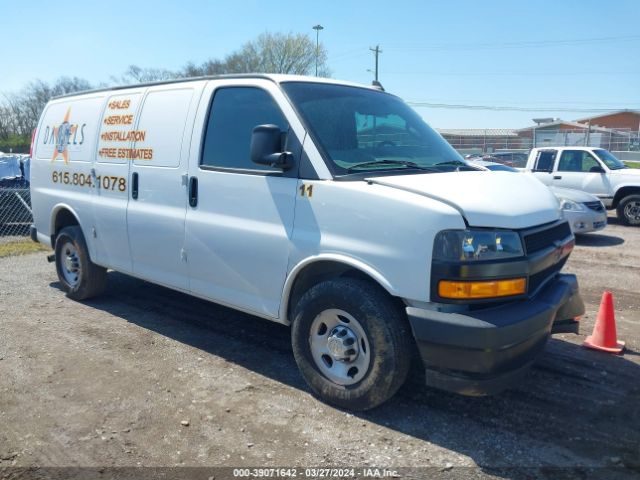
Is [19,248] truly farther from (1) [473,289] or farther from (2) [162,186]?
(1) [473,289]

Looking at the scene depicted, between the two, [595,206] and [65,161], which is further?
[595,206]

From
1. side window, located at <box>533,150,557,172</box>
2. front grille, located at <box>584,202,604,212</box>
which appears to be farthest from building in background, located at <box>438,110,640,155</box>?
front grille, located at <box>584,202,604,212</box>

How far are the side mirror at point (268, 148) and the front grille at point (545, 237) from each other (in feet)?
5.33

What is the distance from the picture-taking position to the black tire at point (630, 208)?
41.0 ft

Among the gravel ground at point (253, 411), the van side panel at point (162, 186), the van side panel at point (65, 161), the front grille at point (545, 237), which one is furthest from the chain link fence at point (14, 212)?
the front grille at point (545, 237)

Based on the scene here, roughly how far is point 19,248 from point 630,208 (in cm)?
1260

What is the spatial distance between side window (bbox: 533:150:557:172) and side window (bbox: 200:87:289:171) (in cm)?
1114

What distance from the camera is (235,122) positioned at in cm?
432

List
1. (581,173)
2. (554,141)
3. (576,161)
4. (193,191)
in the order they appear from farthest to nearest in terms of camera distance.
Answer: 1. (554,141)
2. (576,161)
3. (581,173)
4. (193,191)

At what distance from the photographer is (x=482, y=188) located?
3498 millimetres

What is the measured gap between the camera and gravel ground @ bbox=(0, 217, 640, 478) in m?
3.21

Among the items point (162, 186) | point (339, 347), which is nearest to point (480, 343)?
point (339, 347)

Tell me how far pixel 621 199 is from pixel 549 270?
34.4 ft

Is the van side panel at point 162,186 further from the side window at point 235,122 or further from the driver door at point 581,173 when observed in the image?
the driver door at point 581,173
